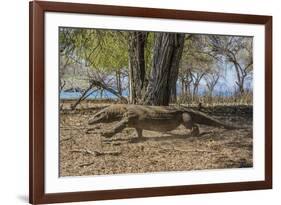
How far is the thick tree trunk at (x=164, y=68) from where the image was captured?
58.4 inches

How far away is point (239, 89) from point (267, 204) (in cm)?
31

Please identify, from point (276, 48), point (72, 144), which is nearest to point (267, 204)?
point (276, 48)

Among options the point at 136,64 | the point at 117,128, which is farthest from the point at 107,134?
the point at 136,64

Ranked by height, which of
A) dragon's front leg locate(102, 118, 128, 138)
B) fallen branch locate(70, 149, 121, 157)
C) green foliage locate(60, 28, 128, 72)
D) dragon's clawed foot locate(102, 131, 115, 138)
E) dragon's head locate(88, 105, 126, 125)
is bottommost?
fallen branch locate(70, 149, 121, 157)

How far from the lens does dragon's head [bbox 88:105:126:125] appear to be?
143cm

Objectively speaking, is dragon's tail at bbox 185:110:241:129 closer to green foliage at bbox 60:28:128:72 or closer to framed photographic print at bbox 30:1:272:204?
framed photographic print at bbox 30:1:272:204

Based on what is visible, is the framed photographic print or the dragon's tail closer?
the framed photographic print

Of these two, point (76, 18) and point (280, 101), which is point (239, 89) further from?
point (76, 18)

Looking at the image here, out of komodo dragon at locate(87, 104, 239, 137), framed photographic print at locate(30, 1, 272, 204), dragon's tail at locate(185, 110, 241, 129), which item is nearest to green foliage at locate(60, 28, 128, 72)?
framed photographic print at locate(30, 1, 272, 204)

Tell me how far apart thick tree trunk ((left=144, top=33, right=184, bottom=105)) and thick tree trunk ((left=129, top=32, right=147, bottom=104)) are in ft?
0.08

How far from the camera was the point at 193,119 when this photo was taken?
152 cm

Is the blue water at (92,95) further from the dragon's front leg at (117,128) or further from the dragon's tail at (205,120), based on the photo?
the dragon's tail at (205,120)

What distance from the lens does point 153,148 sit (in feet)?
4.84

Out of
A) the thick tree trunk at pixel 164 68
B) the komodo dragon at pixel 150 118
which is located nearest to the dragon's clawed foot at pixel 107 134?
the komodo dragon at pixel 150 118
